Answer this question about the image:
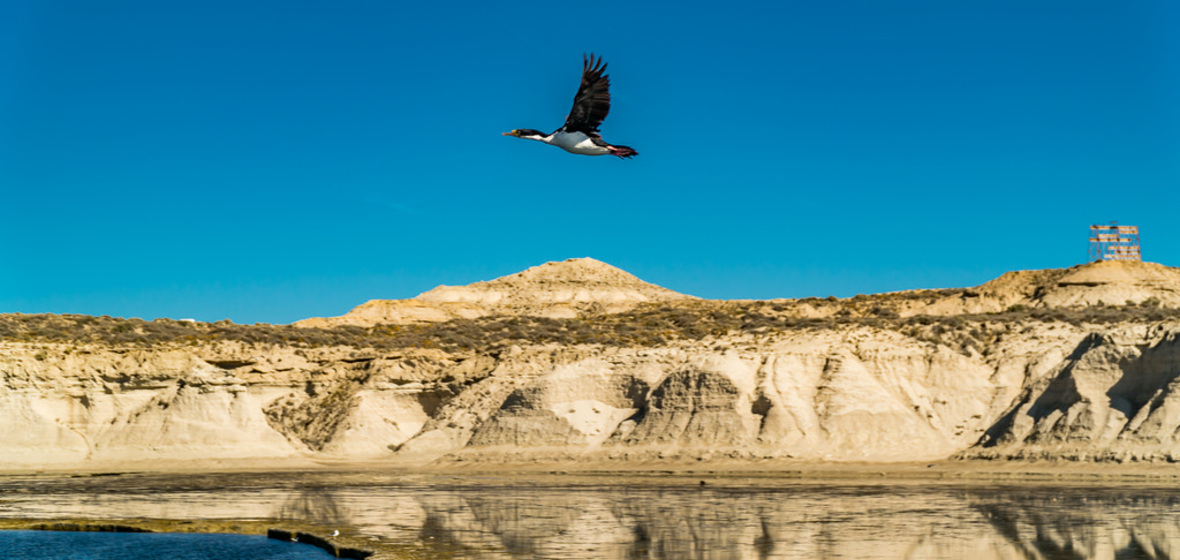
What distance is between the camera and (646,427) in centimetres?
4600

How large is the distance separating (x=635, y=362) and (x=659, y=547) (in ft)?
95.8

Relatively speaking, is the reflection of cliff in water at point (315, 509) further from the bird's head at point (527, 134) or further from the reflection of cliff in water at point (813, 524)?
the bird's head at point (527, 134)

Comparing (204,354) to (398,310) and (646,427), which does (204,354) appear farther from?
(398,310)

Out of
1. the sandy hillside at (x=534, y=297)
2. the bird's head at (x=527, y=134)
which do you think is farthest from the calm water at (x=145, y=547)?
the sandy hillside at (x=534, y=297)

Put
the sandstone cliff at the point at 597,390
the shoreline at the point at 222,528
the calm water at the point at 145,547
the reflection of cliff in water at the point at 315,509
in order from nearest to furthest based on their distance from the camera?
the calm water at the point at 145,547
the shoreline at the point at 222,528
the reflection of cliff in water at the point at 315,509
the sandstone cliff at the point at 597,390

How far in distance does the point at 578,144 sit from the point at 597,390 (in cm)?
3194

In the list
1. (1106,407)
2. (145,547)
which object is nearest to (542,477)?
(145,547)

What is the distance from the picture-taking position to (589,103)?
18203 mm

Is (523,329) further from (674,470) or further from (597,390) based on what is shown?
(674,470)

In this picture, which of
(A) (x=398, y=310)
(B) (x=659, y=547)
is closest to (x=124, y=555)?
(B) (x=659, y=547)

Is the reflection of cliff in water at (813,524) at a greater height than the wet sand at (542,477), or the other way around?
the wet sand at (542,477)

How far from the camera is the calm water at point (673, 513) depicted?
2047 centimetres

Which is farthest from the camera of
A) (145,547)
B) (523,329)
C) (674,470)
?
(523,329)

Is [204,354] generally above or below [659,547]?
above
